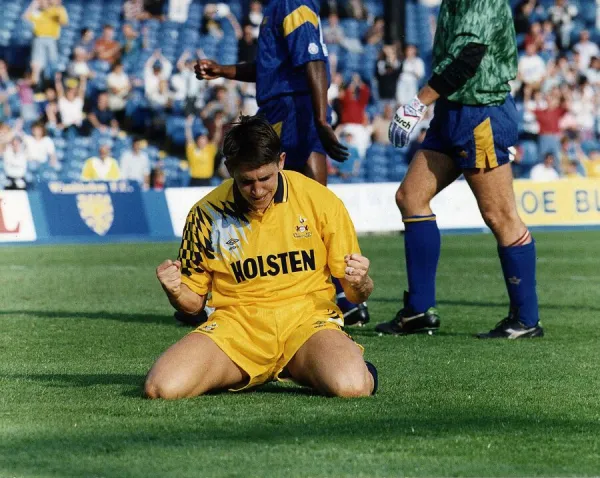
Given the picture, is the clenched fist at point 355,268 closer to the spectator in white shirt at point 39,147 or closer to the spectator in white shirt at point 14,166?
the spectator in white shirt at point 14,166

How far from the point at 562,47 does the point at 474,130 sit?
61.9 ft

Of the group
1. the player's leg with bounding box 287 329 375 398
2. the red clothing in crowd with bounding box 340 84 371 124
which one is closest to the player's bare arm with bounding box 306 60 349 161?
the player's leg with bounding box 287 329 375 398

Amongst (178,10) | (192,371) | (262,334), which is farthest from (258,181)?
(178,10)

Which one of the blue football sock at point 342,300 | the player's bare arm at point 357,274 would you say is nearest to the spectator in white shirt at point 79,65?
the blue football sock at point 342,300

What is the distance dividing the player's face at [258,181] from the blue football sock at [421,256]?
8.27 ft

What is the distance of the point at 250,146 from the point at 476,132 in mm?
2663

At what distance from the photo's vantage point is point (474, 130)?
7289 mm

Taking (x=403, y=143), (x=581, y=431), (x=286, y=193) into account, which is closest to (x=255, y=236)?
(x=286, y=193)

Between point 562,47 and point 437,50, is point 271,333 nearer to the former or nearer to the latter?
point 437,50

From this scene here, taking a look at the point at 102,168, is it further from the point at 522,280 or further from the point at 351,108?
the point at 522,280

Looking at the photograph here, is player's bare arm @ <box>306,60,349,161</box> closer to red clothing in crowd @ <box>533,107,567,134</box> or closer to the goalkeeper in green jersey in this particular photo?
the goalkeeper in green jersey

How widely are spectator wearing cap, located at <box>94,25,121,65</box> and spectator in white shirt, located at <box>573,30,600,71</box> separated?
8.95 meters

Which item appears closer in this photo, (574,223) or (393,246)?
(393,246)

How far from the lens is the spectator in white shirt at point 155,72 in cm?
2195
